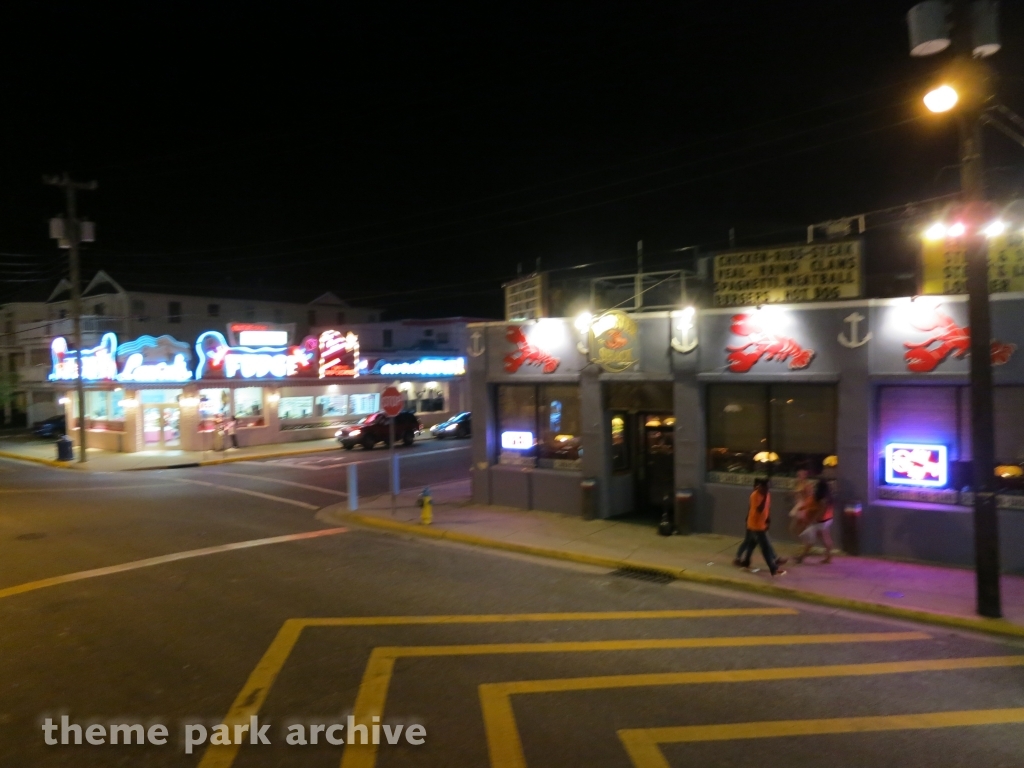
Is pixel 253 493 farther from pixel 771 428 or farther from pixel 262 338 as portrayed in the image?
pixel 262 338

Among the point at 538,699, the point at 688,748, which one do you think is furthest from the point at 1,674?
the point at 688,748

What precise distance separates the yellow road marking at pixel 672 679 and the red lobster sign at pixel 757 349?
585 centimetres

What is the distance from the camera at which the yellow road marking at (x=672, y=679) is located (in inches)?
236

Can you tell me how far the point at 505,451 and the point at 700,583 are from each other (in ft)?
22.9

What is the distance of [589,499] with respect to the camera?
14883mm

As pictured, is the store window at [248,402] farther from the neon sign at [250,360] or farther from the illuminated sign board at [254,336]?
the illuminated sign board at [254,336]

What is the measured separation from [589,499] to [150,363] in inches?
907

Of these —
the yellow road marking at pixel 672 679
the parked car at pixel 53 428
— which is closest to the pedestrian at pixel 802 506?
the yellow road marking at pixel 672 679

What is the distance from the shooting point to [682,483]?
45.2 ft

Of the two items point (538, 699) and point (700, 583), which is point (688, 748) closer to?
point (538, 699)

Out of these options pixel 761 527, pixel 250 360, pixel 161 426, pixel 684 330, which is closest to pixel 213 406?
pixel 161 426

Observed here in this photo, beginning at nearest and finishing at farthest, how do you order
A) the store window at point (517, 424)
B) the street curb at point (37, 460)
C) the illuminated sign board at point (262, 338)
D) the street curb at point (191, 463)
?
the store window at point (517, 424), the street curb at point (191, 463), the street curb at point (37, 460), the illuminated sign board at point (262, 338)

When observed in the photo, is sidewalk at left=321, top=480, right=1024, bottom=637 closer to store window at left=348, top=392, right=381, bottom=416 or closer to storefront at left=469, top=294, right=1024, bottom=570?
storefront at left=469, top=294, right=1024, bottom=570

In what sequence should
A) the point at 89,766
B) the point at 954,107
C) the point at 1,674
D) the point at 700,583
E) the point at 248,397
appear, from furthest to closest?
1. the point at 248,397
2. the point at 700,583
3. the point at 954,107
4. the point at 1,674
5. the point at 89,766
